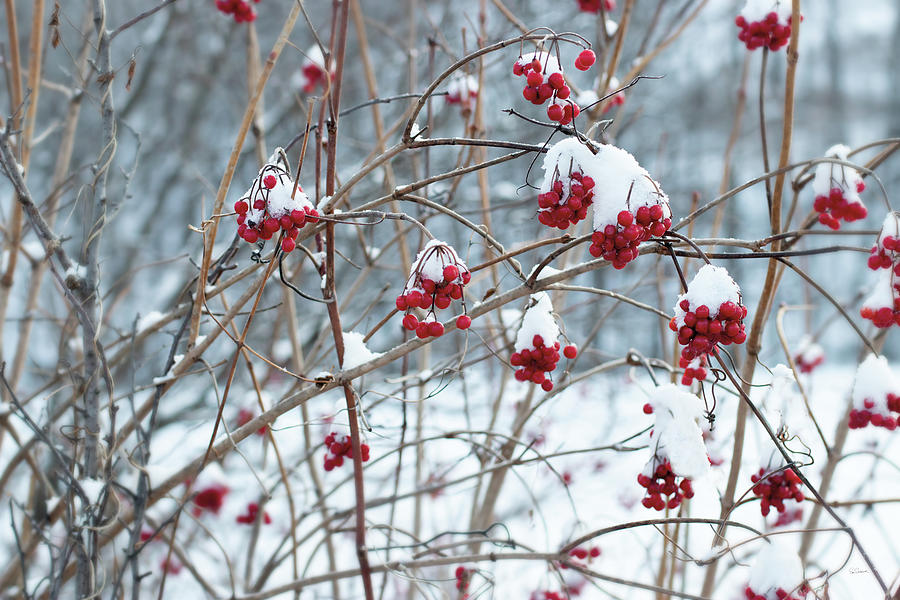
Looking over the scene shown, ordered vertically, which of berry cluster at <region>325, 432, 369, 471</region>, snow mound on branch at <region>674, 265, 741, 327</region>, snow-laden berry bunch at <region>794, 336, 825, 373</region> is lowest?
snow mound on branch at <region>674, 265, 741, 327</region>

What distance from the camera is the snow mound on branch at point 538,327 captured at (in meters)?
1.21

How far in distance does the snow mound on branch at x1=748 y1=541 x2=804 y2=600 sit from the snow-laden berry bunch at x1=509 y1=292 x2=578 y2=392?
1.66 ft

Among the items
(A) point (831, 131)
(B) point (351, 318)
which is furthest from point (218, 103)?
(A) point (831, 131)

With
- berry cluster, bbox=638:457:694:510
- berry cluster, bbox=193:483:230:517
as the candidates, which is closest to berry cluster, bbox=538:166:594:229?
berry cluster, bbox=638:457:694:510

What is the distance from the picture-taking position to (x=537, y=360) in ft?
3.98

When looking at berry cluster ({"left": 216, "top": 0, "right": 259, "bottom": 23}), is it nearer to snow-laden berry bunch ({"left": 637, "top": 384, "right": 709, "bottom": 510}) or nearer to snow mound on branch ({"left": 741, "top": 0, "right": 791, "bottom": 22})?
snow mound on branch ({"left": 741, "top": 0, "right": 791, "bottom": 22})

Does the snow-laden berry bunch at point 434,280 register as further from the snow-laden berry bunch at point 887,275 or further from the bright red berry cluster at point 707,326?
the snow-laden berry bunch at point 887,275

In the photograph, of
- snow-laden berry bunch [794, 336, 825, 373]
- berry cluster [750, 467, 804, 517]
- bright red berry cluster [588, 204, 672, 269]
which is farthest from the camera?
snow-laden berry bunch [794, 336, 825, 373]

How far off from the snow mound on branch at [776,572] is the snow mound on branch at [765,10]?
1.06 m

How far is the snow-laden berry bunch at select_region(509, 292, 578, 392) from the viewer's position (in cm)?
120

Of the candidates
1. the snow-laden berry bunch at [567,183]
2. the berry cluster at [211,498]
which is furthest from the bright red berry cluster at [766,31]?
the berry cluster at [211,498]

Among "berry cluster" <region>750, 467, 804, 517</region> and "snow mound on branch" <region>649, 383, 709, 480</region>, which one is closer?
"snow mound on branch" <region>649, 383, 709, 480</region>

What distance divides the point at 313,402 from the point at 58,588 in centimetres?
364

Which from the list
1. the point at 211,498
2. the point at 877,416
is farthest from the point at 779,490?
the point at 211,498
